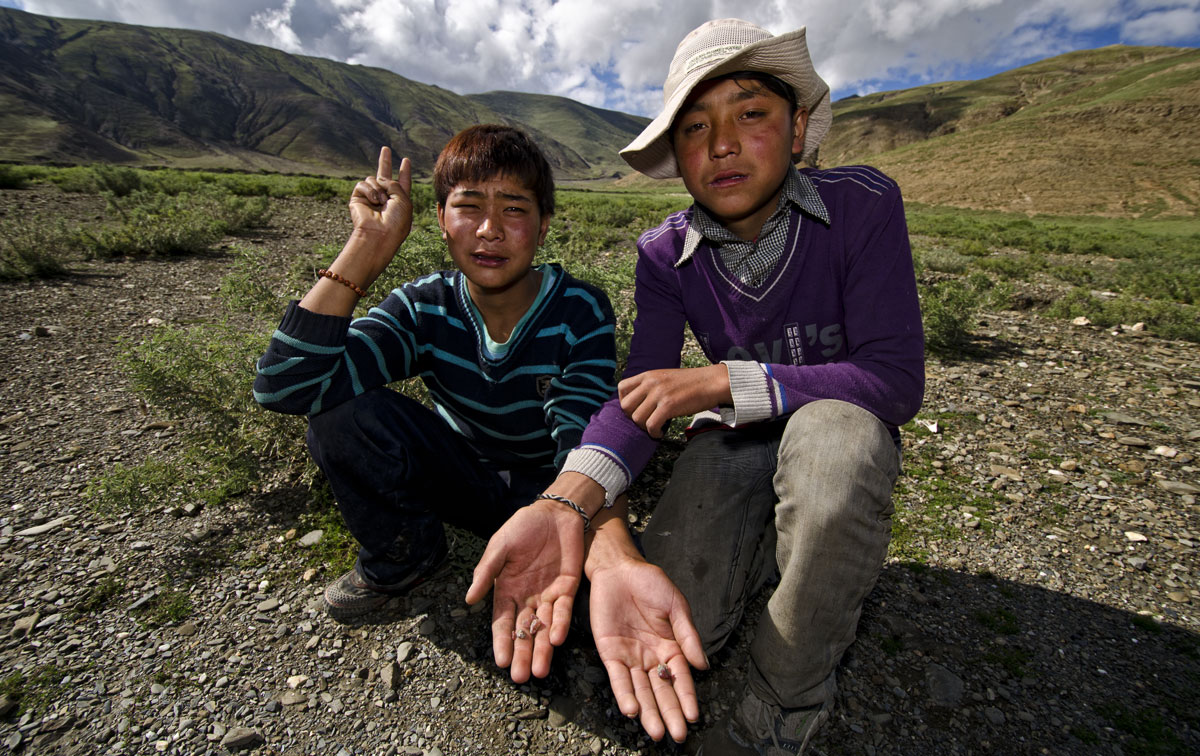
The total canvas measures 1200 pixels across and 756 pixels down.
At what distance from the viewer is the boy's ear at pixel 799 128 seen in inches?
88.5

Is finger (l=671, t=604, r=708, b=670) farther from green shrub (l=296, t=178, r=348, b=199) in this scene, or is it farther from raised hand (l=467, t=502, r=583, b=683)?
green shrub (l=296, t=178, r=348, b=199)

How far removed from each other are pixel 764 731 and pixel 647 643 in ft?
1.67

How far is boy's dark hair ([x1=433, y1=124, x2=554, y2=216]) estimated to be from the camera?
236 cm

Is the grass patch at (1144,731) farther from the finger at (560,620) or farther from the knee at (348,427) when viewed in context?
the knee at (348,427)

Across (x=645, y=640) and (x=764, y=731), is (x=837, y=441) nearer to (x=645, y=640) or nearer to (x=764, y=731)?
(x=645, y=640)

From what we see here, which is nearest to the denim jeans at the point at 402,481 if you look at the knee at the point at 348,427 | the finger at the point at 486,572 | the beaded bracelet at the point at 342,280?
the knee at the point at 348,427

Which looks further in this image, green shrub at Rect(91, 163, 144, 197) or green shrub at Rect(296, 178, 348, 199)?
green shrub at Rect(296, 178, 348, 199)

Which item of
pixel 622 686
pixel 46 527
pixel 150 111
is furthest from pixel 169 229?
pixel 150 111

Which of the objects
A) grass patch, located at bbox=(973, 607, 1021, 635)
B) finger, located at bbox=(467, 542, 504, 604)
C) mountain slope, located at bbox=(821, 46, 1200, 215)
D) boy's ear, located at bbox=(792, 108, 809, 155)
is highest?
→ mountain slope, located at bbox=(821, 46, 1200, 215)

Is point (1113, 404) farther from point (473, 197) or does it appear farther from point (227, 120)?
point (227, 120)

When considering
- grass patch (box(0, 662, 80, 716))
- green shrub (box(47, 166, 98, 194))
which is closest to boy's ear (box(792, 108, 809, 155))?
grass patch (box(0, 662, 80, 716))

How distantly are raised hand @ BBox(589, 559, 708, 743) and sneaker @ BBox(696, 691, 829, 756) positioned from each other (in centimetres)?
26

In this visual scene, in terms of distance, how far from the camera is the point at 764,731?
68.9 inches

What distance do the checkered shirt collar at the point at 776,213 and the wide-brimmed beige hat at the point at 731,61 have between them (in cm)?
25
